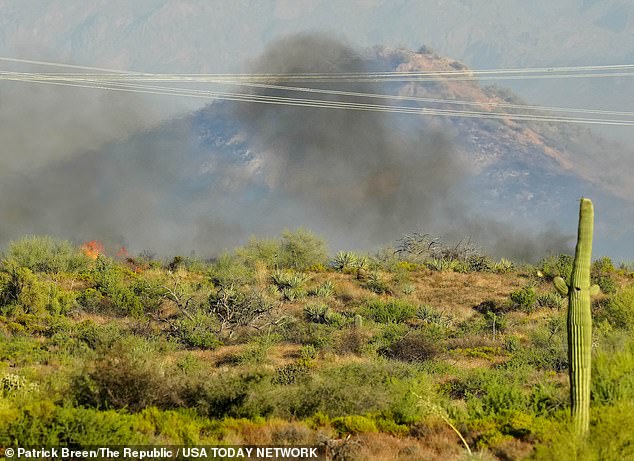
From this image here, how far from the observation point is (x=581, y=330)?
1252 centimetres

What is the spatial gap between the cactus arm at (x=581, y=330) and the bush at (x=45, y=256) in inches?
1472

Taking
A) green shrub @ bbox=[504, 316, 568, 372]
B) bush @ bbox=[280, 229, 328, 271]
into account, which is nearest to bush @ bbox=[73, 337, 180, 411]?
green shrub @ bbox=[504, 316, 568, 372]

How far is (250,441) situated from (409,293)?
88.1 ft

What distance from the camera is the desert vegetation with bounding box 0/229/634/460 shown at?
42.6ft

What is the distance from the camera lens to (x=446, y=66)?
192125mm

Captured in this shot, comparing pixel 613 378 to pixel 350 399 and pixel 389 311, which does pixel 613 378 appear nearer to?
pixel 350 399

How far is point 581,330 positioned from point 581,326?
0.07m

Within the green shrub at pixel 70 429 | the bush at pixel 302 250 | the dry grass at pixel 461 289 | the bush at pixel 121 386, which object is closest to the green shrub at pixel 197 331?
the dry grass at pixel 461 289

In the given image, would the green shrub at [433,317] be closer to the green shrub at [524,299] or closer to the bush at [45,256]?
the green shrub at [524,299]

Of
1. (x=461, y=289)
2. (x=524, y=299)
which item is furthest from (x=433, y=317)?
(x=461, y=289)

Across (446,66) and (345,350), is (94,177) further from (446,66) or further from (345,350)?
(446,66)

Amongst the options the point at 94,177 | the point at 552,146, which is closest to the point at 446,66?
the point at 552,146

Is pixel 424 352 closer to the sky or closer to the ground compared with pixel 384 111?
closer to the ground

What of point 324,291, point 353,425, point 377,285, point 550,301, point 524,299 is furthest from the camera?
point 377,285
